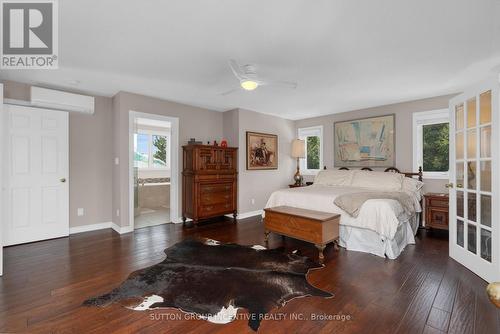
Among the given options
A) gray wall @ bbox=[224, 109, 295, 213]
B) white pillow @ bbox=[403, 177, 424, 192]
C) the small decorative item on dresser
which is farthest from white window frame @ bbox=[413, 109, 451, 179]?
gray wall @ bbox=[224, 109, 295, 213]

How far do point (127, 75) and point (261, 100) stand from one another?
2.36 metres

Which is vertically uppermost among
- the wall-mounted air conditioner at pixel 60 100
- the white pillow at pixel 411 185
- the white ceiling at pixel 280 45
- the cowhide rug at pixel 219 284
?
the white ceiling at pixel 280 45

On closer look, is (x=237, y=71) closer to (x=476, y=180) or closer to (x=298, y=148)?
(x=476, y=180)

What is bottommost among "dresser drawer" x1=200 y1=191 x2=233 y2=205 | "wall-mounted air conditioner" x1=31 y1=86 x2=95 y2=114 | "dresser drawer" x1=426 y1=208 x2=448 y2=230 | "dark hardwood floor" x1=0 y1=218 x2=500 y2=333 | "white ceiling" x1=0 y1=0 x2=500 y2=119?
"dark hardwood floor" x1=0 y1=218 x2=500 y2=333

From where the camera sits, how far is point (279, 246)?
11.0 feet

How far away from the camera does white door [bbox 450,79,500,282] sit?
89.0 inches

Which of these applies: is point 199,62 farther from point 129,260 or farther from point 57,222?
point 57,222

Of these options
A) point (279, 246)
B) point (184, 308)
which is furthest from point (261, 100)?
point (184, 308)

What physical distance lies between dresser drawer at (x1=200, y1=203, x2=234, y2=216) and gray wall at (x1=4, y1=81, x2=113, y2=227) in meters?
1.74

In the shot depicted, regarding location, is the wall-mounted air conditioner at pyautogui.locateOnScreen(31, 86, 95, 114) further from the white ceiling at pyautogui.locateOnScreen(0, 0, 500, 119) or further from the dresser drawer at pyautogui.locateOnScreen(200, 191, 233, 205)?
the dresser drawer at pyautogui.locateOnScreen(200, 191, 233, 205)

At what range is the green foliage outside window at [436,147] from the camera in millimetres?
4285

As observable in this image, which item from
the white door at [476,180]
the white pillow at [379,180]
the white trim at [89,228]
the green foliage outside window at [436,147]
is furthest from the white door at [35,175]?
the green foliage outside window at [436,147]

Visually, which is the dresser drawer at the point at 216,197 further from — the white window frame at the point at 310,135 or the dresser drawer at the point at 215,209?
the white window frame at the point at 310,135

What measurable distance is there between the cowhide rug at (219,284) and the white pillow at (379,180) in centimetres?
214
